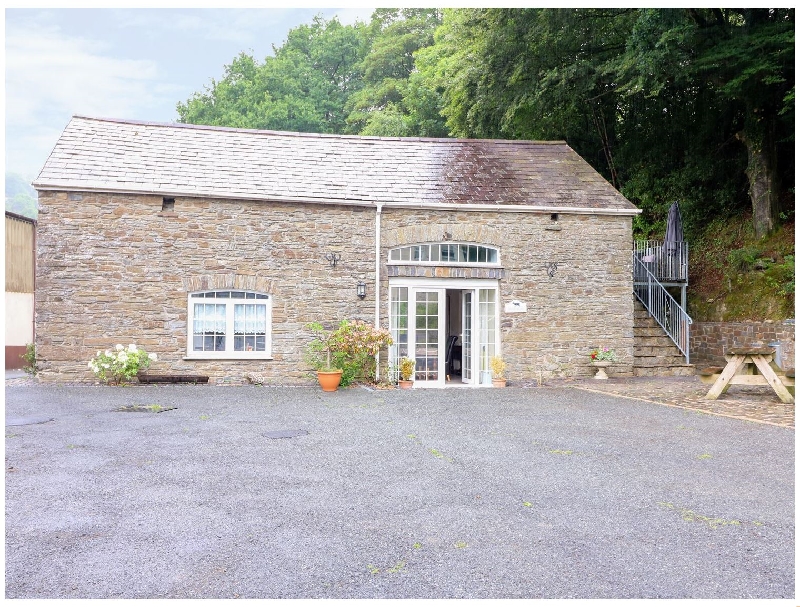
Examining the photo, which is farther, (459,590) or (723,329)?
(723,329)

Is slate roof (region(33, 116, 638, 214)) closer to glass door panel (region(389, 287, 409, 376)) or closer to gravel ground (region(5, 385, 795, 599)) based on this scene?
glass door panel (region(389, 287, 409, 376))

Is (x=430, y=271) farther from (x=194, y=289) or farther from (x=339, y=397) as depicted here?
(x=194, y=289)

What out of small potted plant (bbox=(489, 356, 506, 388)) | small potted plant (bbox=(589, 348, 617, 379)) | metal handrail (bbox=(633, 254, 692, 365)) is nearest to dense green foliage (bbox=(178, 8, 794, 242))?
metal handrail (bbox=(633, 254, 692, 365))

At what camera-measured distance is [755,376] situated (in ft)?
33.1

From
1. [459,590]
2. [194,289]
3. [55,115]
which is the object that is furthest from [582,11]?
[55,115]

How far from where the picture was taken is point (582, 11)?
57.6ft

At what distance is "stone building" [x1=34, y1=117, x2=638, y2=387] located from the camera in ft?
40.2

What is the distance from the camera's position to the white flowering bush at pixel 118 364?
38.6 feet

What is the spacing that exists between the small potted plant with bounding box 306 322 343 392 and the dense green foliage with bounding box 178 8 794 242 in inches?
355

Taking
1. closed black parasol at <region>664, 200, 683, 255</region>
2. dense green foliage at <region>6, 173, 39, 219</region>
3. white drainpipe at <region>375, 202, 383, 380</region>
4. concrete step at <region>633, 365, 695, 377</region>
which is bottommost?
concrete step at <region>633, 365, 695, 377</region>

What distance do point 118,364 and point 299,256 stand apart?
3.79 metres

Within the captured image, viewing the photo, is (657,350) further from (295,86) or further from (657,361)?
(295,86)

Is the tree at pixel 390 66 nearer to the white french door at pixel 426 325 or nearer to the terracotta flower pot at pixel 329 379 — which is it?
the white french door at pixel 426 325

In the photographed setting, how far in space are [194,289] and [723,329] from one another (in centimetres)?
1184
